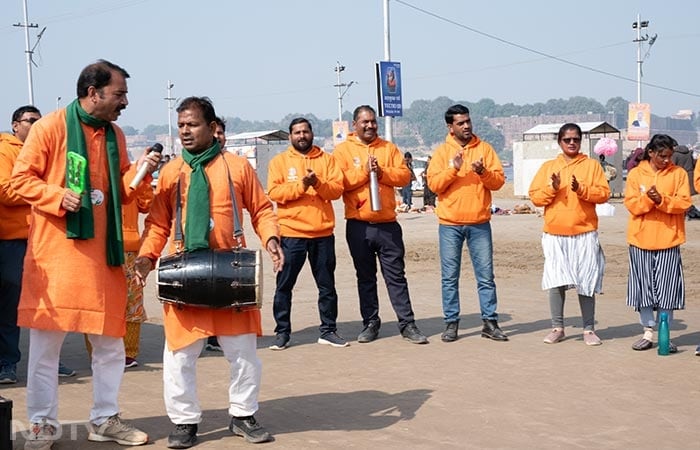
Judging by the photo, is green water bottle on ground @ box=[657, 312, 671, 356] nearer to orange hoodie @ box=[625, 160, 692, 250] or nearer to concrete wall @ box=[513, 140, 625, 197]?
orange hoodie @ box=[625, 160, 692, 250]

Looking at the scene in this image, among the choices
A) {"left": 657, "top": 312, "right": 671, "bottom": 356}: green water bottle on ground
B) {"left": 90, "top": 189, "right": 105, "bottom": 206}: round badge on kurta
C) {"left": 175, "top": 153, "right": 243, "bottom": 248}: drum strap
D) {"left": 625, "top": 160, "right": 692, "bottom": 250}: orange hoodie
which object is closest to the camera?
{"left": 90, "top": 189, "right": 105, "bottom": 206}: round badge on kurta

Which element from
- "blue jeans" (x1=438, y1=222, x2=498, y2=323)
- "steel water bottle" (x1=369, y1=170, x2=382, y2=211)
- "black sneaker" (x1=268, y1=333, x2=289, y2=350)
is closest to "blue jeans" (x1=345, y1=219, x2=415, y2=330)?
"steel water bottle" (x1=369, y1=170, x2=382, y2=211)

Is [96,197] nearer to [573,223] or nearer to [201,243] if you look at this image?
[201,243]

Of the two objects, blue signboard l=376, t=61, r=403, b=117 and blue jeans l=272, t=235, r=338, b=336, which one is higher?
blue signboard l=376, t=61, r=403, b=117

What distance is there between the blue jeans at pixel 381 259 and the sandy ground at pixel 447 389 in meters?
0.32

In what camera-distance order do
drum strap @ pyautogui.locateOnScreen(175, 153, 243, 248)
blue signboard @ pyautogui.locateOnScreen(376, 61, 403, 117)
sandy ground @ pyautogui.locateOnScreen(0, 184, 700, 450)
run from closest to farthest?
drum strap @ pyautogui.locateOnScreen(175, 153, 243, 248) < sandy ground @ pyautogui.locateOnScreen(0, 184, 700, 450) < blue signboard @ pyautogui.locateOnScreen(376, 61, 403, 117)

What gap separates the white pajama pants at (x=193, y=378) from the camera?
5832mm

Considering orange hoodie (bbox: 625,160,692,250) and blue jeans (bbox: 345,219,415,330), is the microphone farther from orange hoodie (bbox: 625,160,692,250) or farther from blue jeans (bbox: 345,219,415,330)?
orange hoodie (bbox: 625,160,692,250)

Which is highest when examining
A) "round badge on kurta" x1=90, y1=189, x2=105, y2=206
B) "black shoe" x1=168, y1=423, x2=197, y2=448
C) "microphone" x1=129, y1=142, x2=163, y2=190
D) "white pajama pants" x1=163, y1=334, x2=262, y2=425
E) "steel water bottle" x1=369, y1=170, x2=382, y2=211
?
"microphone" x1=129, y1=142, x2=163, y2=190

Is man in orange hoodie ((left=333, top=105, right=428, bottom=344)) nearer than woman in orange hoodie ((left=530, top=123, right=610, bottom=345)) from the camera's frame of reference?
No

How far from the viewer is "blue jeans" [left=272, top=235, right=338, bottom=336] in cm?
917

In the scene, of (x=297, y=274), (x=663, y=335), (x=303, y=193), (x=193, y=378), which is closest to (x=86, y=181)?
(x=193, y=378)

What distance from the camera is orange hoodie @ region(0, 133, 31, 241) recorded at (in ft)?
24.9

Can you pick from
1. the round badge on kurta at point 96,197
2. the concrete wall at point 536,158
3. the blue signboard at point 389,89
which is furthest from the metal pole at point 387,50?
the round badge on kurta at point 96,197
